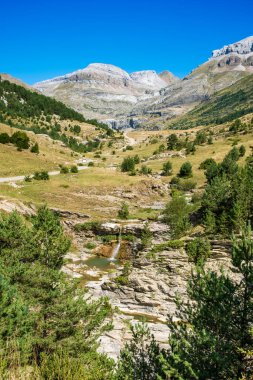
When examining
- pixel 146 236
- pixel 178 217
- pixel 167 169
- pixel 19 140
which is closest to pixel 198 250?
pixel 146 236

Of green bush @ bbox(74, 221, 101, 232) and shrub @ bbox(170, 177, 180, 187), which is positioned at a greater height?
shrub @ bbox(170, 177, 180, 187)

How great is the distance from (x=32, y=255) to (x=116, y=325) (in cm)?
1093

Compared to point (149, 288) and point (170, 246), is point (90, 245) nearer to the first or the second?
point (170, 246)

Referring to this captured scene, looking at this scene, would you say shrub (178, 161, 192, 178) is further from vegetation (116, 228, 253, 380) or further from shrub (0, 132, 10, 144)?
vegetation (116, 228, 253, 380)

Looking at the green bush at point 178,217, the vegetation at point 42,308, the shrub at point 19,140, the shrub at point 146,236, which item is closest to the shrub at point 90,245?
the shrub at point 146,236

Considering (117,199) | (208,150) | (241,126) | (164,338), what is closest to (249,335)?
(164,338)

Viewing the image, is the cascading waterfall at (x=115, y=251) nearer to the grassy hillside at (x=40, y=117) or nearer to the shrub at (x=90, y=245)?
the shrub at (x=90, y=245)

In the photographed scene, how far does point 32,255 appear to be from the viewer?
25656 millimetres

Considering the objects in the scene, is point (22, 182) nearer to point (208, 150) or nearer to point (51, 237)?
point (51, 237)

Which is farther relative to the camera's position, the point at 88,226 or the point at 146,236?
the point at 88,226

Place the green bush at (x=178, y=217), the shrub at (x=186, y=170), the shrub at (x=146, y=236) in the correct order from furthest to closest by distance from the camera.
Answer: the shrub at (x=186, y=170) → the shrub at (x=146, y=236) → the green bush at (x=178, y=217)

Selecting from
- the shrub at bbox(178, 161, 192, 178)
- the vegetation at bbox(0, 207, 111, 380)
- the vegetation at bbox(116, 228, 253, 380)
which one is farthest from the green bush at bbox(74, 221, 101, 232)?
the vegetation at bbox(116, 228, 253, 380)

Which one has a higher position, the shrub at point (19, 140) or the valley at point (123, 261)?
the shrub at point (19, 140)

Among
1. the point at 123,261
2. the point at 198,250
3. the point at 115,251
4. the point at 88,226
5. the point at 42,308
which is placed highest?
the point at 198,250
